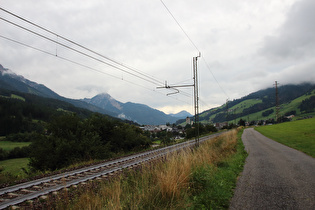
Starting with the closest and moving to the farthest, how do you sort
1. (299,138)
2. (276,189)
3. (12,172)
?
(276,189), (12,172), (299,138)

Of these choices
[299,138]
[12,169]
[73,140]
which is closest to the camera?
[73,140]

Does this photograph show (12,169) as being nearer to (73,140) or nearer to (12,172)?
(12,172)

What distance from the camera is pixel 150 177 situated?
7043 millimetres

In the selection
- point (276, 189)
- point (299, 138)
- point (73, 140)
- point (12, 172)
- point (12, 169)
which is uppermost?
point (73, 140)

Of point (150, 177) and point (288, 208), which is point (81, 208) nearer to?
point (150, 177)

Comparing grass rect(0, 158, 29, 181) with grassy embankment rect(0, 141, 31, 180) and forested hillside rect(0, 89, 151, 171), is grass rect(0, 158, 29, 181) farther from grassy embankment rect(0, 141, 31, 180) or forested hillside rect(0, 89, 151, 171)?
forested hillside rect(0, 89, 151, 171)

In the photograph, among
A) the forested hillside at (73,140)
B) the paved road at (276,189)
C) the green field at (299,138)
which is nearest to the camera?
the paved road at (276,189)

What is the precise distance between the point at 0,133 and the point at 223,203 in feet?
448

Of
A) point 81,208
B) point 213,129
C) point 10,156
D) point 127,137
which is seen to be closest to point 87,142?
point 127,137

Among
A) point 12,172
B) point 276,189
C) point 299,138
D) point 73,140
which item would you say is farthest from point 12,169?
point 299,138

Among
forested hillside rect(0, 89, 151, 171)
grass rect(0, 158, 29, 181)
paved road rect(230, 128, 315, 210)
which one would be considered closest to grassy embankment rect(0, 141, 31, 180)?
grass rect(0, 158, 29, 181)

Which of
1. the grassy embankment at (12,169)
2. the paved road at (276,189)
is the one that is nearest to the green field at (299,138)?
the paved road at (276,189)

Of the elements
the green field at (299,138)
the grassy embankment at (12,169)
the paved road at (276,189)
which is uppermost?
the paved road at (276,189)

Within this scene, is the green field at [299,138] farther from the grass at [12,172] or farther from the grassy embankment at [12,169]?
the grassy embankment at [12,169]
